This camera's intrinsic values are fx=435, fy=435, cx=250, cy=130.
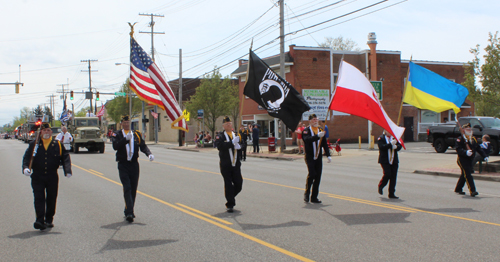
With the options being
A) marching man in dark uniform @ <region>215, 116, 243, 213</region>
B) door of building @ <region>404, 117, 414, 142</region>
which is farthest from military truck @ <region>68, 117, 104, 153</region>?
door of building @ <region>404, 117, 414, 142</region>

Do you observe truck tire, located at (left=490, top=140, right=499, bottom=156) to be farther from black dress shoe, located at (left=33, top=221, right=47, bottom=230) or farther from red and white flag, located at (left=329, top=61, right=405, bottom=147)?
black dress shoe, located at (left=33, top=221, right=47, bottom=230)

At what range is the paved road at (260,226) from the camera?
18.5 feet

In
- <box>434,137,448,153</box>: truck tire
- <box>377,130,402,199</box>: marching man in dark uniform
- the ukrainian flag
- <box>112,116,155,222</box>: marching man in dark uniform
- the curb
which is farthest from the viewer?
<box>434,137,448,153</box>: truck tire

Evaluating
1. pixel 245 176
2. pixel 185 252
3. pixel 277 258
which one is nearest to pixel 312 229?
pixel 277 258

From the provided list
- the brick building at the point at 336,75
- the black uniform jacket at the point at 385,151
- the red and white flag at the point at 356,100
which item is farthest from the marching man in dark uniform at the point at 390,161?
the brick building at the point at 336,75

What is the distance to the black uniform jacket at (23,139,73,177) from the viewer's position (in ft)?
23.6

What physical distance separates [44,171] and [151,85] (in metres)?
9.07

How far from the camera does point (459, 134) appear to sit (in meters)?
22.8

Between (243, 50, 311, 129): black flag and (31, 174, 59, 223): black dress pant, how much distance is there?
4.55 metres

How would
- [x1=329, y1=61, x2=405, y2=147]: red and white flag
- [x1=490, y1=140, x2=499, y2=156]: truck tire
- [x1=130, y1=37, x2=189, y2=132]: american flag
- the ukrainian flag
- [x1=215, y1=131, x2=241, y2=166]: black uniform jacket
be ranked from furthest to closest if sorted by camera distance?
[x1=490, y1=140, x2=499, y2=156]: truck tire, [x1=130, y1=37, x2=189, y2=132]: american flag, the ukrainian flag, [x1=329, y1=61, x2=405, y2=147]: red and white flag, [x1=215, y1=131, x2=241, y2=166]: black uniform jacket

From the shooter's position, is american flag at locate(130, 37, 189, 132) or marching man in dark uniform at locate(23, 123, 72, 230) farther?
american flag at locate(130, 37, 189, 132)

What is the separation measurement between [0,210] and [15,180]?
605cm

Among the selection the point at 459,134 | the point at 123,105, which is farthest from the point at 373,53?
the point at 123,105

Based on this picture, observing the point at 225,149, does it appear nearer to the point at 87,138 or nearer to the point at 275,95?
the point at 275,95
